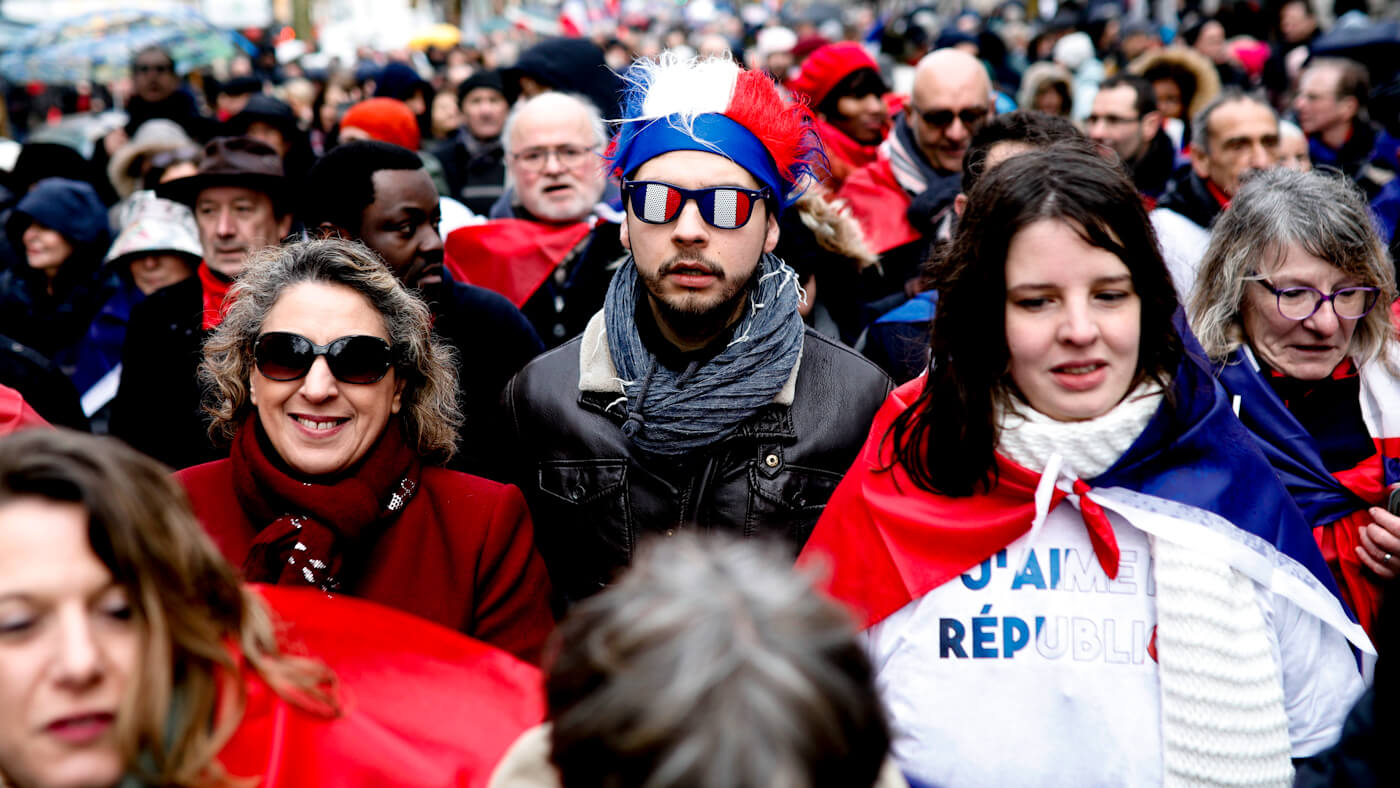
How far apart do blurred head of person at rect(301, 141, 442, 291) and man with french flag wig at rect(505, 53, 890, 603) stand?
3.45 ft

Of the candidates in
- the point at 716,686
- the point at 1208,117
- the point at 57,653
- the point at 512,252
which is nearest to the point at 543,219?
the point at 512,252

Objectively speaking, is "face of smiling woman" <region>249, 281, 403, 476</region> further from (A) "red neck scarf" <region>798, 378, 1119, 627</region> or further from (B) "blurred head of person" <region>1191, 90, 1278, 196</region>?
(B) "blurred head of person" <region>1191, 90, 1278, 196</region>

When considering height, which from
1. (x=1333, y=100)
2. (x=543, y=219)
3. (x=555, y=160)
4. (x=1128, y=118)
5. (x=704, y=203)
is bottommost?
(x=543, y=219)

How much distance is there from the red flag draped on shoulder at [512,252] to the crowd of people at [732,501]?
0.72 meters

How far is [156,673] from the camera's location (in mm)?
1802

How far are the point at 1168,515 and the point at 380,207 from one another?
9.29 feet

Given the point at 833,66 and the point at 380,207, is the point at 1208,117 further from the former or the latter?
the point at 380,207

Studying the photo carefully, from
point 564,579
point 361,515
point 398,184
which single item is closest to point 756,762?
point 361,515

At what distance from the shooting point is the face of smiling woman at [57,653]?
172 cm

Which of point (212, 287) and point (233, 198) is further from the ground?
point (233, 198)

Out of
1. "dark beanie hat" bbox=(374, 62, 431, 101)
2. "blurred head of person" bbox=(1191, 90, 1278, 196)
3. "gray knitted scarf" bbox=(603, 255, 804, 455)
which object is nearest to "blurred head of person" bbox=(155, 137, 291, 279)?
"gray knitted scarf" bbox=(603, 255, 804, 455)

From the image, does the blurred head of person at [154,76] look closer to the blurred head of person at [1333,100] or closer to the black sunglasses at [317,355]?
the black sunglasses at [317,355]

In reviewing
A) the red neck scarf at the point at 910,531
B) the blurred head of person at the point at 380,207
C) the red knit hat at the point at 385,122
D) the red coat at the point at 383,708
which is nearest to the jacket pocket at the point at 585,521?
the red neck scarf at the point at 910,531

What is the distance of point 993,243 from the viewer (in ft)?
8.27
